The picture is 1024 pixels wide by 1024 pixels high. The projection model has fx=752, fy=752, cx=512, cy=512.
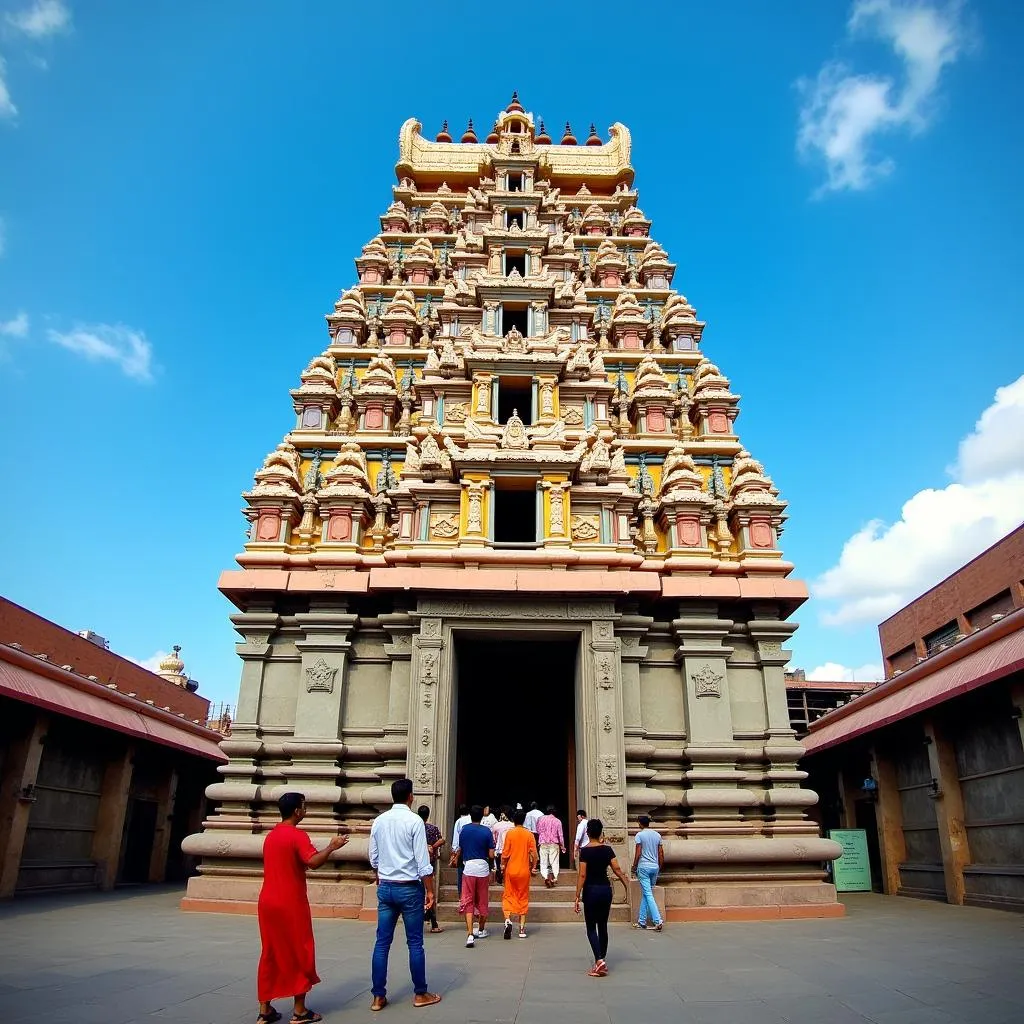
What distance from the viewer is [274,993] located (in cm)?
590

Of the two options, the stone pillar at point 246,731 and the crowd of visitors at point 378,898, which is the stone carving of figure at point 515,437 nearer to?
the stone pillar at point 246,731

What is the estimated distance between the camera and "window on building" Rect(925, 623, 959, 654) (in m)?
27.7

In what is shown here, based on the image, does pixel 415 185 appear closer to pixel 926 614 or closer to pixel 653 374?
pixel 653 374

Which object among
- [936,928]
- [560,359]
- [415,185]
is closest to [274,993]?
[936,928]

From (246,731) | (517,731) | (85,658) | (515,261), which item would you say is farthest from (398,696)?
(515,261)

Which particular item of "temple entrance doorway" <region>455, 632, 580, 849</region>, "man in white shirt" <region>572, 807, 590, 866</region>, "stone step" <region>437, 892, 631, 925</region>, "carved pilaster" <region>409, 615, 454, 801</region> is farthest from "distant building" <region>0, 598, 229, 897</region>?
"man in white shirt" <region>572, 807, 590, 866</region>

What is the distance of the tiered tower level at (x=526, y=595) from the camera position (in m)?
13.8

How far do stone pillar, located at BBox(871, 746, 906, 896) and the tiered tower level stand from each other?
18.6ft

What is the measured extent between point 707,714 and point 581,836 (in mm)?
4916

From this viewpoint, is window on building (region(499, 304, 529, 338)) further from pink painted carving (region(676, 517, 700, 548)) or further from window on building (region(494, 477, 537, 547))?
pink painted carving (region(676, 517, 700, 548))

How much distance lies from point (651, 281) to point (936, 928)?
63.1 ft

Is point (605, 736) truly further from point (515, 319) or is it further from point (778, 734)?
point (515, 319)

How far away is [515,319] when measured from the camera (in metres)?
21.2

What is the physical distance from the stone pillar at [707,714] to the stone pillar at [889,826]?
6.69 m
